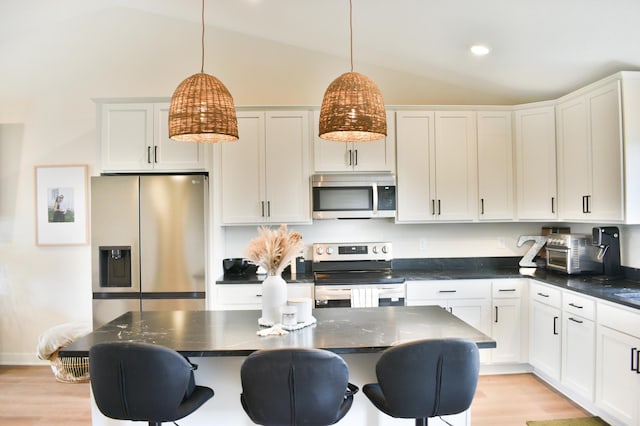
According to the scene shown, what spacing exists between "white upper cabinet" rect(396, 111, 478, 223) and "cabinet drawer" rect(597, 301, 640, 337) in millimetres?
1352

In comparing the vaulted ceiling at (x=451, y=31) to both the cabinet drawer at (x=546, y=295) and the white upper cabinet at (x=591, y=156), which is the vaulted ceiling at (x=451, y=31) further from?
the cabinet drawer at (x=546, y=295)

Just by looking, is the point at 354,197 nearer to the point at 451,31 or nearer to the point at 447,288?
the point at 447,288

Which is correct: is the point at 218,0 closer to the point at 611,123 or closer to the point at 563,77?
the point at 563,77

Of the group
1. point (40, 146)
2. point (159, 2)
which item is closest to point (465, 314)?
point (159, 2)

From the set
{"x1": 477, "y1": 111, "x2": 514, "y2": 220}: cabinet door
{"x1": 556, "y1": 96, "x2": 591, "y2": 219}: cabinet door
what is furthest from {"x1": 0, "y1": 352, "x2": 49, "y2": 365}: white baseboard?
{"x1": 556, "y1": 96, "x2": 591, "y2": 219}: cabinet door

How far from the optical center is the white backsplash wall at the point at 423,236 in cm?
407

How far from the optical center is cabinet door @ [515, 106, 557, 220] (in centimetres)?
360

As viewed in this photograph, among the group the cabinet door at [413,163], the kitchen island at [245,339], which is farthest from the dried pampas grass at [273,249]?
the cabinet door at [413,163]

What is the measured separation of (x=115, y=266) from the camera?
11.2ft

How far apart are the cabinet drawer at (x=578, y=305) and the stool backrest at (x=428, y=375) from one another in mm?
1717

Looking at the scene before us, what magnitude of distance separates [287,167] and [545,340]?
2.58 metres

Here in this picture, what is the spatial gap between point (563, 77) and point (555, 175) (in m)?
0.82

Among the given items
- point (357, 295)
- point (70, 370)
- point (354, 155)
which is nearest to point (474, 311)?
point (357, 295)

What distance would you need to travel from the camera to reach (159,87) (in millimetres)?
4156
